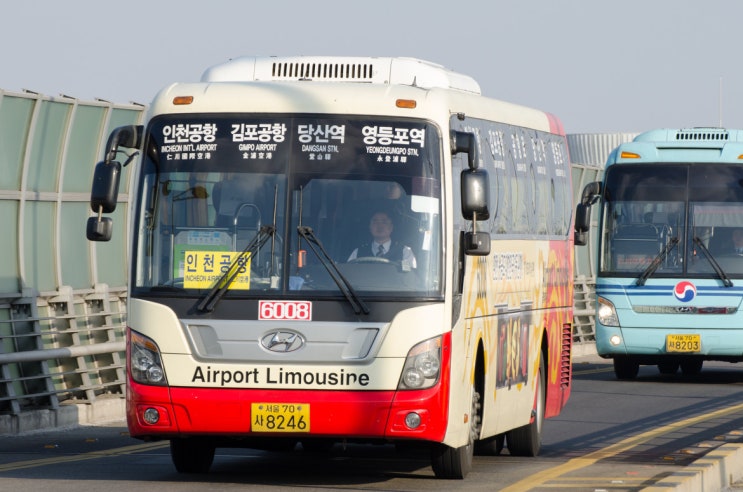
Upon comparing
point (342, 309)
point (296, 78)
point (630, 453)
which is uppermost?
point (296, 78)

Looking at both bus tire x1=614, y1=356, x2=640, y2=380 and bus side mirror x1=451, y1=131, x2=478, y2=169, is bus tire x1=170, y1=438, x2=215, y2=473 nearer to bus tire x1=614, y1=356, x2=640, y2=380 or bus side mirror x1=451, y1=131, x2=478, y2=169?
bus side mirror x1=451, y1=131, x2=478, y2=169

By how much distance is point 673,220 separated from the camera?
25266 mm

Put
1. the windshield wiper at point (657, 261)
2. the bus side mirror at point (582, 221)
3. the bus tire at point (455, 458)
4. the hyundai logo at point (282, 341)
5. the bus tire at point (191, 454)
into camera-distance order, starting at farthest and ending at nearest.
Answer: the windshield wiper at point (657, 261) → the bus side mirror at point (582, 221) → the bus tire at point (191, 454) → the bus tire at point (455, 458) → the hyundai logo at point (282, 341)

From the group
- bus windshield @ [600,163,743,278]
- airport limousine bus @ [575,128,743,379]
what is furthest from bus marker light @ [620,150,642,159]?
bus windshield @ [600,163,743,278]

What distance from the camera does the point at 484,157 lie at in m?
13.6

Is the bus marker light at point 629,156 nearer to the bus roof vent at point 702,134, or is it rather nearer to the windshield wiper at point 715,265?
the bus roof vent at point 702,134

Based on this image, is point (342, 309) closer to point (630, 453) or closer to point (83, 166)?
point (630, 453)

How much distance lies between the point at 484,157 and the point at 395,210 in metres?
1.91

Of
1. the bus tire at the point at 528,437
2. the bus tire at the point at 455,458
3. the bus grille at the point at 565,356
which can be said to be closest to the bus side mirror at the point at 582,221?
the bus grille at the point at 565,356

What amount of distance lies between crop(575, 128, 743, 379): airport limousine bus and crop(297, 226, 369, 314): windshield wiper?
13.8 metres

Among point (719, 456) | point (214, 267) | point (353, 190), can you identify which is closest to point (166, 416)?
point (214, 267)

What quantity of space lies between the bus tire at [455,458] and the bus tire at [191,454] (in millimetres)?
1641

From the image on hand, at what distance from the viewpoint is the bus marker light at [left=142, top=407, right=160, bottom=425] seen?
11688 mm

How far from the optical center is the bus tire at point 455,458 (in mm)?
12531
